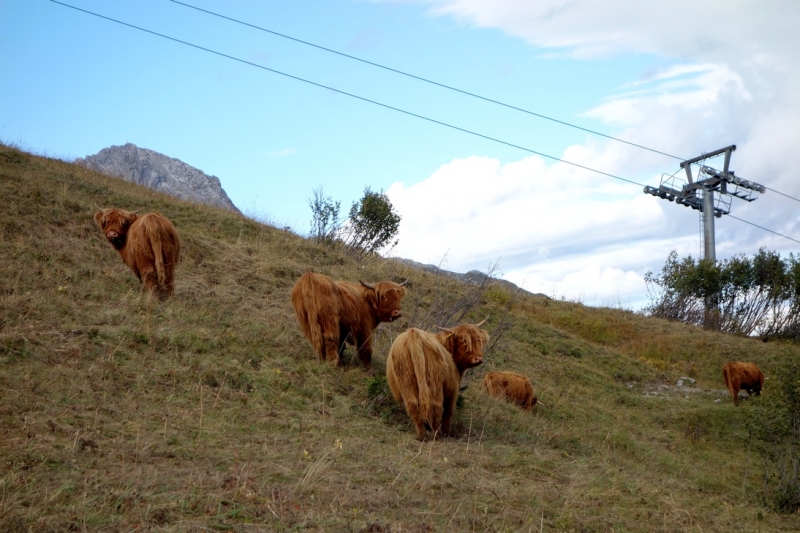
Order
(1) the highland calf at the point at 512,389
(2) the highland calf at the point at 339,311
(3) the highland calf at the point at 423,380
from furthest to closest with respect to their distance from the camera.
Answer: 1. (1) the highland calf at the point at 512,389
2. (2) the highland calf at the point at 339,311
3. (3) the highland calf at the point at 423,380

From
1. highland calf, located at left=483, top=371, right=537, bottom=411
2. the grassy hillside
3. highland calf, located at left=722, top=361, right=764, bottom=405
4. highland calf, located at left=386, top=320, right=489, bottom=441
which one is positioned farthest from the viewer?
highland calf, located at left=722, top=361, right=764, bottom=405

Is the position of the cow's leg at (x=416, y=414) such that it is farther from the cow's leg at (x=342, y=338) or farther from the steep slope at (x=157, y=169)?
the steep slope at (x=157, y=169)

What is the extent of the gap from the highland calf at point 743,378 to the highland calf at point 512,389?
740cm

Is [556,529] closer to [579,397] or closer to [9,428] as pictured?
[9,428]

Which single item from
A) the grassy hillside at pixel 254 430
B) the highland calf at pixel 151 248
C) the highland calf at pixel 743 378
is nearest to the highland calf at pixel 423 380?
the grassy hillside at pixel 254 430

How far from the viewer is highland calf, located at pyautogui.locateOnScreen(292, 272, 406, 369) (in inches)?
400

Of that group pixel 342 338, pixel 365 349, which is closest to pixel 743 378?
Result: pixel 365 349

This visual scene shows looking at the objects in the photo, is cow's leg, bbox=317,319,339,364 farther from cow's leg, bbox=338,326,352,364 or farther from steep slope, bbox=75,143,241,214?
steep slope, bbox=75,143,241,214

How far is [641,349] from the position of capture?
25.4 metres

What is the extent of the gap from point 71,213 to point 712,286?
30.9 m

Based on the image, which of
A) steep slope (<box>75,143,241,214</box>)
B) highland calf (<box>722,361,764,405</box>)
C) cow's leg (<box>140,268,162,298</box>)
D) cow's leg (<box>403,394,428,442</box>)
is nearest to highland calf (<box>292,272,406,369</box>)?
cow's leg (<box>403,394,428,442</box>)

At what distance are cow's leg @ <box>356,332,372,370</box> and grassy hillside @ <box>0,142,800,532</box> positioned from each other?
463mm

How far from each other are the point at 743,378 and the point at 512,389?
835cm

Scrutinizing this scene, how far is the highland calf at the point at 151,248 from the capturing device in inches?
465
